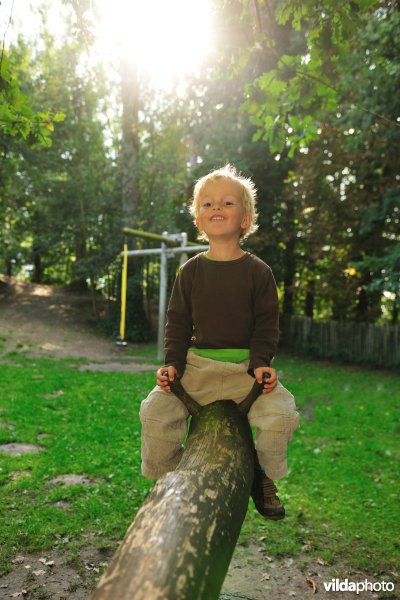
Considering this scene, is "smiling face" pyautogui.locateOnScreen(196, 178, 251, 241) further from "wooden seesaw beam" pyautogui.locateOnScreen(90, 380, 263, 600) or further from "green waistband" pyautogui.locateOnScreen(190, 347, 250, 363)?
"wooden seesaw beam" pyautogui.locateOnScreen(90, 380, 263, 600)

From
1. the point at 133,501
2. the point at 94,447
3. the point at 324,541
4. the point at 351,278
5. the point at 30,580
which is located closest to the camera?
the point at 30,580

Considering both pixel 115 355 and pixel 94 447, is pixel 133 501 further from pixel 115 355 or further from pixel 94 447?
pixel 115 355

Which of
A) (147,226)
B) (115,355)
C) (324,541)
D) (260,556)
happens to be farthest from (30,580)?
(147,226)

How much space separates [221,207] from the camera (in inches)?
95.0

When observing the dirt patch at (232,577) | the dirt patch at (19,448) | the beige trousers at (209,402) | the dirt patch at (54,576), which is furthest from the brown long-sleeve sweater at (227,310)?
the dirt patch at (19,448)

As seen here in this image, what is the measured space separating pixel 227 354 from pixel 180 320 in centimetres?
32

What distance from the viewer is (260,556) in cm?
411

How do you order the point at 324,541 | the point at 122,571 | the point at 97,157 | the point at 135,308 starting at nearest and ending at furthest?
the point at 122,571 < the point at 324,541 < the point at 135,308 < the point at 97,157

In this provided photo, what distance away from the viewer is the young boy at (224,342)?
227 centimetres

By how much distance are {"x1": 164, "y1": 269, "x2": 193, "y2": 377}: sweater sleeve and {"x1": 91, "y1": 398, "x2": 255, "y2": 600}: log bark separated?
1.94 ft

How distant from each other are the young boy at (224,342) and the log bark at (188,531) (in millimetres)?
375

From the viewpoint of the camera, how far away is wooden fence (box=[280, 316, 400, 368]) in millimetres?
15656

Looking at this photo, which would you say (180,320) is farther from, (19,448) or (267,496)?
(19,448)

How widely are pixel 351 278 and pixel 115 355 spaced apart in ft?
28.0
